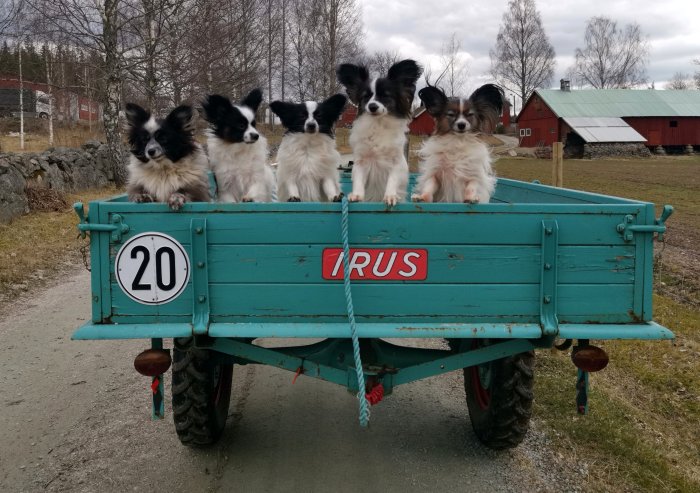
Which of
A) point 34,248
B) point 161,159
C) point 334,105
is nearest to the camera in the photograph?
point 161,159

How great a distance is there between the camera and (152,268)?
→ 2787mm

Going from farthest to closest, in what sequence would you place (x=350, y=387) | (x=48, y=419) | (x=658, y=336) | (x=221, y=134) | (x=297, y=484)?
(x=221, y=134), (x=48, y=419), (x=297, y=484), (x=350, y=387), (x=658, y=336)

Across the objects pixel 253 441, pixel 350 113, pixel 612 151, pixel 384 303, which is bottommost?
pixel 253 441

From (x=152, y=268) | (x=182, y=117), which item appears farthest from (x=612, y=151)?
(x=152, y=268)

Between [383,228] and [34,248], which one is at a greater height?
[383,228]

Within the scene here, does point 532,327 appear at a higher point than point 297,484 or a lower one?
higher

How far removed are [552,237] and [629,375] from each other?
10.3 feet

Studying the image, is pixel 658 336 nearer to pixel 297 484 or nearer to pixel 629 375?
pixel 297 484

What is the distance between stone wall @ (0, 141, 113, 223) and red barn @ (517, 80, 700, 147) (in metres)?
41.2

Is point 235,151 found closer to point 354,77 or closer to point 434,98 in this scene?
point 354,77

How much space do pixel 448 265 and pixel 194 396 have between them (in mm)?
1743

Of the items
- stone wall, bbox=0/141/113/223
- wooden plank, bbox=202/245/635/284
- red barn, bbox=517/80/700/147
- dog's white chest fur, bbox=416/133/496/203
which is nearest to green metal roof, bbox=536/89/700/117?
red barn, bbox=517/80/700/147

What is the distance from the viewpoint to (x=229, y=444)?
12.9ft

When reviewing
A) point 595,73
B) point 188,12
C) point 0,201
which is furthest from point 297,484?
point 595,73
